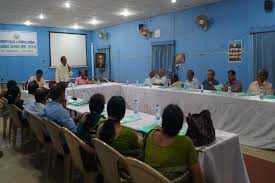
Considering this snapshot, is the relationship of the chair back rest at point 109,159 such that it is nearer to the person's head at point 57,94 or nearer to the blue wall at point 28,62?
the person's head at point 57,94

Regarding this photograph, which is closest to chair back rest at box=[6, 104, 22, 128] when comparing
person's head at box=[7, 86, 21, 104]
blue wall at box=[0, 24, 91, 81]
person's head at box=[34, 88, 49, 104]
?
person's head at box=[7, 86, 21, 104]

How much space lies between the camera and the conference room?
1876 mm

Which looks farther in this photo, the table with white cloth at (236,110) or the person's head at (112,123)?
the table with white cloth at (236,110)

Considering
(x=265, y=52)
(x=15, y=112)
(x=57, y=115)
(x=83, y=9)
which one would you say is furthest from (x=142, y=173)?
(x=83, y=9)

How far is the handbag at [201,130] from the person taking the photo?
1976mm

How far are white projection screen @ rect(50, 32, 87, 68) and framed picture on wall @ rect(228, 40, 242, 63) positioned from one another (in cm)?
617

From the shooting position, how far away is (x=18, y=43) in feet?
28.5

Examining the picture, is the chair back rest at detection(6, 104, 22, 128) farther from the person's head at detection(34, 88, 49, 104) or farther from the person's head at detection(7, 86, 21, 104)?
the person's head at detection(34, 88, 49, 104)

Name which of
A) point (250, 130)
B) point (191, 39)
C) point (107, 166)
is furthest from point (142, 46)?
point (107, 166)

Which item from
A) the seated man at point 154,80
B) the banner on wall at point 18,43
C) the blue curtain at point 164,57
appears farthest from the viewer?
the banner on wall at point 18,43

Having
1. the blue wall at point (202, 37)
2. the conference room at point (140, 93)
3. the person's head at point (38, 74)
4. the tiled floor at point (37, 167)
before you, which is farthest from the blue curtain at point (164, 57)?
the tiled floor at point (37, 167)

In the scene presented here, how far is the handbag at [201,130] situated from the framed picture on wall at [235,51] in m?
4.18

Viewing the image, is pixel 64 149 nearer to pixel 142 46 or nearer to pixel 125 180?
pixel 125 180

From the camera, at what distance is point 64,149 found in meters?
2.47
